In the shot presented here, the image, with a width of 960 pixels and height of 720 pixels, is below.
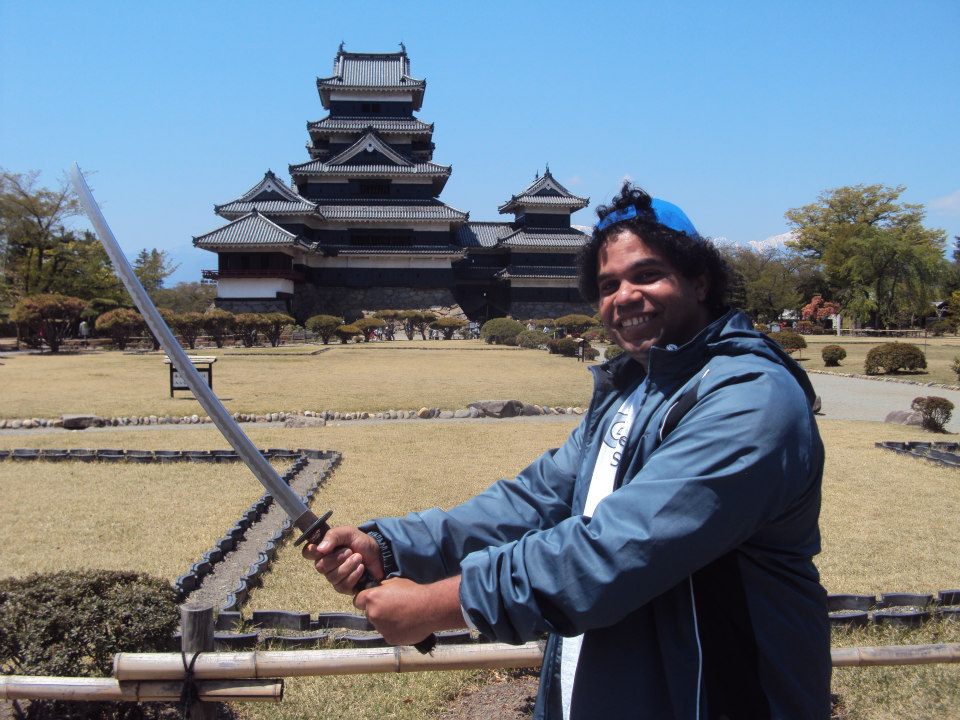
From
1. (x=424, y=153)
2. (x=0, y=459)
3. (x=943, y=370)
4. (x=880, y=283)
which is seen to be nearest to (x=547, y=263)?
(x=424, y=153)

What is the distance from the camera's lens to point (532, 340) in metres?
35.0

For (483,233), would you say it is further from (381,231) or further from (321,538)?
(321,538)

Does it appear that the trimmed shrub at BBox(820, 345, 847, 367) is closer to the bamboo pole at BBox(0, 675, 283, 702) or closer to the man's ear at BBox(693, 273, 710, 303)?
the bamboo pole at BBox(0, 675, 283, 702)

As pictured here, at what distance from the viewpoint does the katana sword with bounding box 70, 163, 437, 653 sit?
Answer: 1.66 m

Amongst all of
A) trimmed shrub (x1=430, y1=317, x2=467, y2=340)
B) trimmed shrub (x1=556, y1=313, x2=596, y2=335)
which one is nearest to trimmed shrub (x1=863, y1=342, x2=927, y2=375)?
trimmed shrub (x1=556, y1=313, x2=596, y2=335)

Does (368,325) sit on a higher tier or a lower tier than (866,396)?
higher

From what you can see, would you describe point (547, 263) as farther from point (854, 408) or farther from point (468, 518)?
point (468, 518)

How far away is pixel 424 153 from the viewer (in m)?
48.2

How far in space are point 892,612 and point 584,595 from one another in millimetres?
4251

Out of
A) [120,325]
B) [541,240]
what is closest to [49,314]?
[120,325]

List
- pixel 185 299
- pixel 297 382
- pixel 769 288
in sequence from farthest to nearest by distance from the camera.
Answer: pixel 185 299
pixel 769 288
pixel 297 382

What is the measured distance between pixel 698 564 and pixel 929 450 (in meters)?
11.5

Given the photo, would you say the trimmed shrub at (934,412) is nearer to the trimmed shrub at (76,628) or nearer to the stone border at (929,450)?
the stone border at (929,450)

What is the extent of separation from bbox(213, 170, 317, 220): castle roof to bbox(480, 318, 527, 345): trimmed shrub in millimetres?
11743
